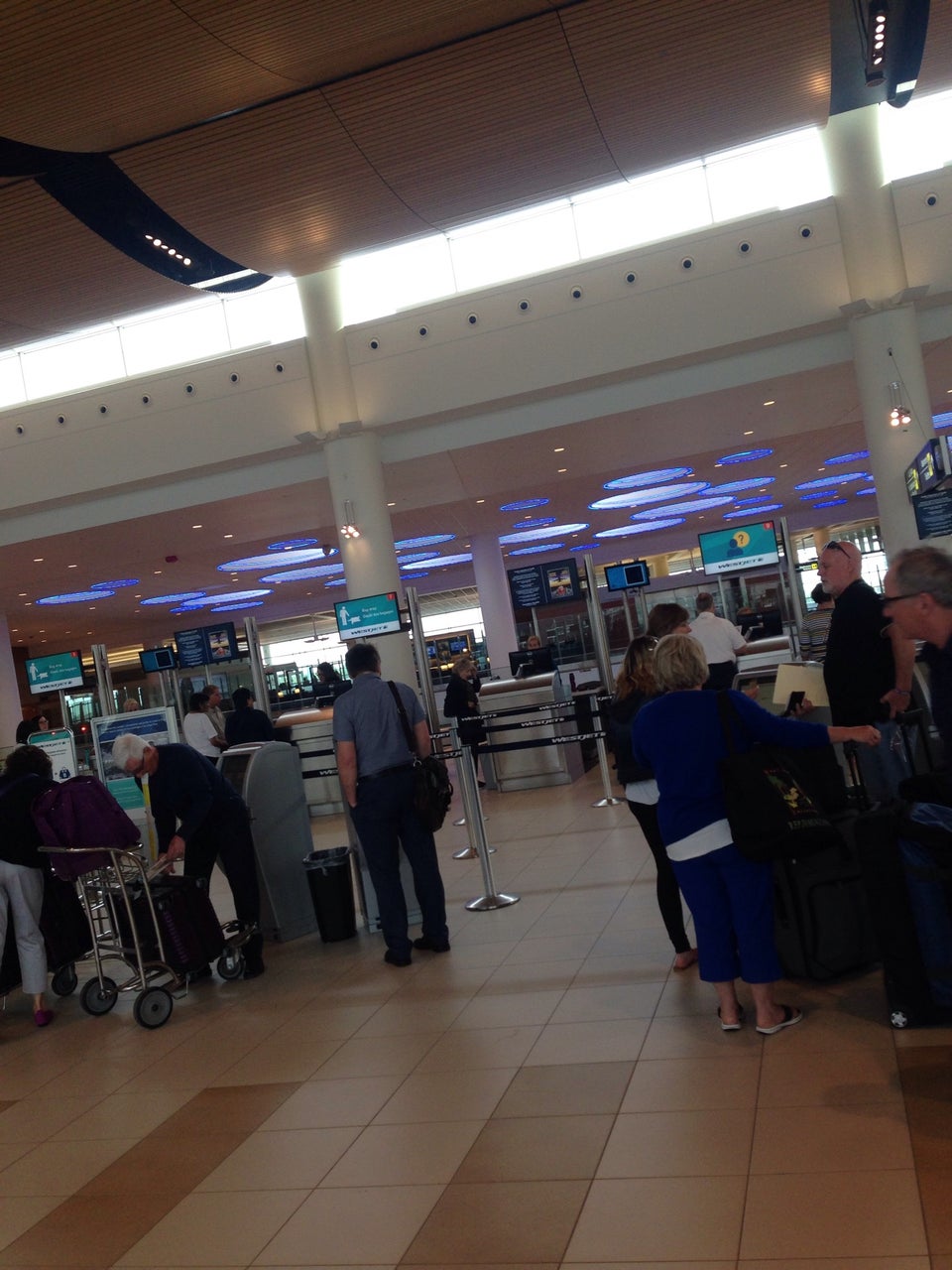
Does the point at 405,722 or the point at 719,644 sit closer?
the point at 405,722

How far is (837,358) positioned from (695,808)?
11717 millimetres

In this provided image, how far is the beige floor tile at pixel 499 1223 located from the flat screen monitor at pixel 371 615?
10452mm

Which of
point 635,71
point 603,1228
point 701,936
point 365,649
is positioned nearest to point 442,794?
point 365,649

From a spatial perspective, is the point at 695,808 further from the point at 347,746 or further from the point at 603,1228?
the point at 347,746

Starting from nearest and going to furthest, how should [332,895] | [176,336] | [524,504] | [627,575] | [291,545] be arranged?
[332,895]
[627,575]
[176,336]
[524,504]
[291,545]

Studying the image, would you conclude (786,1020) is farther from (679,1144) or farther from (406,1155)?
(406,1155)

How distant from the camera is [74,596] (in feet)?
88.0

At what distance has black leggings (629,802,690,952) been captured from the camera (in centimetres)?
527

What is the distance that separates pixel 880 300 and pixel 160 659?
990 cm

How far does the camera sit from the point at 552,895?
7.26m

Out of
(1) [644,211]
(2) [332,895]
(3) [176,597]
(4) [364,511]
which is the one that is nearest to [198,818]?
(2) [332,895]

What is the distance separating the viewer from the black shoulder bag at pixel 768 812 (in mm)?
4035

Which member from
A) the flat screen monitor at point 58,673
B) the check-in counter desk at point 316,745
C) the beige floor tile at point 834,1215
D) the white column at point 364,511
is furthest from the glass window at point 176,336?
the beige floor tile at point 834,1215

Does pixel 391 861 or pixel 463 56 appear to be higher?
pixel 463 56
